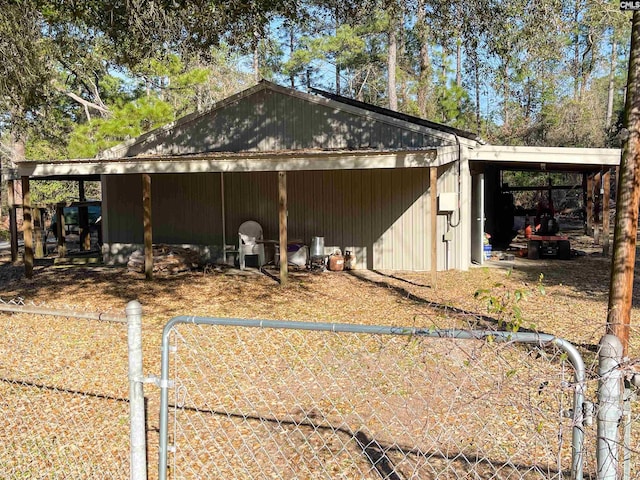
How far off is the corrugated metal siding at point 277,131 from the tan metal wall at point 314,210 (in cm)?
65

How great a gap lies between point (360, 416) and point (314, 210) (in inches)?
339

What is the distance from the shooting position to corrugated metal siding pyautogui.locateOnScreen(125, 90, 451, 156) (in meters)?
12.2

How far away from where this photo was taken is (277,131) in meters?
13.1

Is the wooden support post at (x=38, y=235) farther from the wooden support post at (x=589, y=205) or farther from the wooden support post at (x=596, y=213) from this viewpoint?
the wooden support post at (x=589, y=205)

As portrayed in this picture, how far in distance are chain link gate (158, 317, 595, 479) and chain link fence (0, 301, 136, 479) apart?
43 cm

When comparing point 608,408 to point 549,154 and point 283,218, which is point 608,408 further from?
point 549,154

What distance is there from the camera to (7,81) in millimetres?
8461

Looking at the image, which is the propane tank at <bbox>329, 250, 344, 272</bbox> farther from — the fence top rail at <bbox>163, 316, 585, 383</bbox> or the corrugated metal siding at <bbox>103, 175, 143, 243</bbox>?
the fence top rail at <bbox>163, 316, 585, 383</bbox>

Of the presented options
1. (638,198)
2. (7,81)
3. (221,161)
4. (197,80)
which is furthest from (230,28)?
(197,80)

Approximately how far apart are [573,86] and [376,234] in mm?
28335

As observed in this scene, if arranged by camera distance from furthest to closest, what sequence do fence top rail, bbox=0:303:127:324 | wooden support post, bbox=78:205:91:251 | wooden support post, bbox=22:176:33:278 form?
wooden support post, bbox=78:205:91:251
wooden support post, bbox=22:176:33:278
fence top rail, bbox=0:303:127:324

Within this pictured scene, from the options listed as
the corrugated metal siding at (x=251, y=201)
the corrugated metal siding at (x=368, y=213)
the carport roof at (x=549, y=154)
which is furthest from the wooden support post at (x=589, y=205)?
the corrugated metal siding at (x=251, y=201)

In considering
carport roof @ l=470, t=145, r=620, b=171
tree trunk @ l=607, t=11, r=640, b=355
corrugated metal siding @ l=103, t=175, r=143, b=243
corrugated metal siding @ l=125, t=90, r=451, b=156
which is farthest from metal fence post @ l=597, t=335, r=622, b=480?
corrugated metal siding @ l=103, t=175, r=143, b=243

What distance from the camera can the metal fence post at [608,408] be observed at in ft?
6.21
